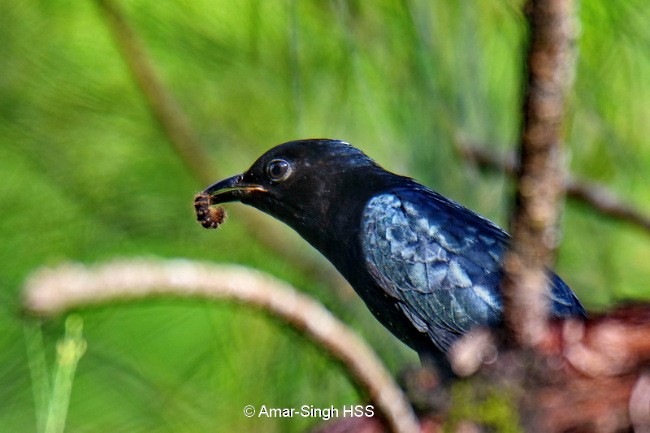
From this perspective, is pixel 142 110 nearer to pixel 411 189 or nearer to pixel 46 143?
pixel 46 143

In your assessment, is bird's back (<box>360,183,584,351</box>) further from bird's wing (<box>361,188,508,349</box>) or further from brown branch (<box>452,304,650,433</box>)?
brown branch (<box>452,304,650,433</box>)

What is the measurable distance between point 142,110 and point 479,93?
133 cm

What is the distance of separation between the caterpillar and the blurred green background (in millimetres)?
333

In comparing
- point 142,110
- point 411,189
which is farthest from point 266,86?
point 411,189

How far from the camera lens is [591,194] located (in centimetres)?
367

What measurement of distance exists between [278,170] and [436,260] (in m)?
0.66

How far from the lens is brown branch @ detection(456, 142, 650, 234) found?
3.55 metres

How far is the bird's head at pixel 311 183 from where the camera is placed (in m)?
3.58

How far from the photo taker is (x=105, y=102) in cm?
381

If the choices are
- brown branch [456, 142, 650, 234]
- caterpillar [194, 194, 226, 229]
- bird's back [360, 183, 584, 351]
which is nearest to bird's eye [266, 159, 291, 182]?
caterpillar [194, 194, 226, 229]

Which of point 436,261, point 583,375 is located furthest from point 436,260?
point 583,375

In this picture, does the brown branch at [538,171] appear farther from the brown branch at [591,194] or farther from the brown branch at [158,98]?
the brown branch at [158,98]

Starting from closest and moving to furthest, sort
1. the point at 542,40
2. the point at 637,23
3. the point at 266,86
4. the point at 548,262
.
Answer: the point at 542,40 → the point at 548,262 → the point at 637,23 → the point at 266,86

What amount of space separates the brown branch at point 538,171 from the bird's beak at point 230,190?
63.9 inches
